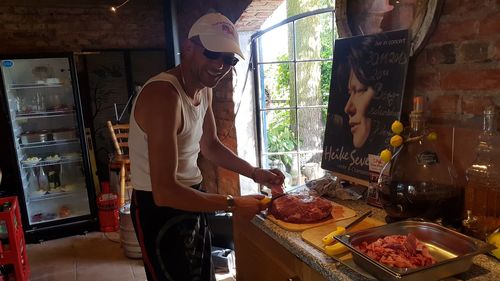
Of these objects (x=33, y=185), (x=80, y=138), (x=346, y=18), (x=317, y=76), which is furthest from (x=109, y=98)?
(x=346, y=18)

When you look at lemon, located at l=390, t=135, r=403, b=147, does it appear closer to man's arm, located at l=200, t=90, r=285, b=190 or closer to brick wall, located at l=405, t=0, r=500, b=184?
brick wall, located at l=405, t=0, r=500, b=184

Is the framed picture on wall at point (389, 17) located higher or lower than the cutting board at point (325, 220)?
higher

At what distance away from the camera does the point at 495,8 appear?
1.04 meters

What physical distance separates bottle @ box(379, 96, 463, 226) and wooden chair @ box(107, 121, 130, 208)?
2943 millimetres

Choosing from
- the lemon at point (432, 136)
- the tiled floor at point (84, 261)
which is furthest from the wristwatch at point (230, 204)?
the tiled floor at point (84, 261)

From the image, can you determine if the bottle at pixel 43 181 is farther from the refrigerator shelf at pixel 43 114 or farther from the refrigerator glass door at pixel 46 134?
the refrigerator shelf at pixel 43 114

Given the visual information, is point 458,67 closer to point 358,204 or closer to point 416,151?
point 416,151

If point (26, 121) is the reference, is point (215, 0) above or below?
above

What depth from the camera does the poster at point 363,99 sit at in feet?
4.39

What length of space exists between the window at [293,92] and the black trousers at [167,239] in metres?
1.53

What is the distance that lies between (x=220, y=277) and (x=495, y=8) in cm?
230

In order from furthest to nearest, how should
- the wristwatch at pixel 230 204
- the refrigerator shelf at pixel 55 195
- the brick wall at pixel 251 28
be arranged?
the refrigerator shelf at pixel 55 195 → the wristwatch at pixel 230 204 → the brick wall at pixel 251 28

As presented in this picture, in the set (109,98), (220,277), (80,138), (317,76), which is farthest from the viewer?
(109,98)

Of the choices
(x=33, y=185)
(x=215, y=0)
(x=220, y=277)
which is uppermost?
(x=215, y=0)
